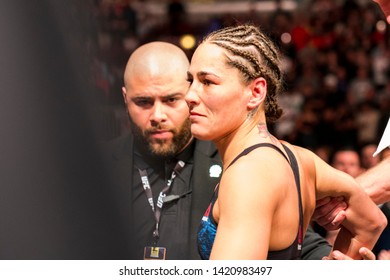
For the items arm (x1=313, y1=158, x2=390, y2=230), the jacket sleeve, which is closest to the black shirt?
the jacket sleeve

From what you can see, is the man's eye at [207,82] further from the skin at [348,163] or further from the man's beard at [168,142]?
the skin at [348,163]

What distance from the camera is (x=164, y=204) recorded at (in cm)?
323

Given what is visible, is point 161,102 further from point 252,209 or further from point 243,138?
point 252,209

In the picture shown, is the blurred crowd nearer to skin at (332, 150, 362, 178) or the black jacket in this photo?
skin at (332, 150, 362, 178)

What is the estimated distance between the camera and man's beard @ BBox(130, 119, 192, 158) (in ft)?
10.7

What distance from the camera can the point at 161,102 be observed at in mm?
3254

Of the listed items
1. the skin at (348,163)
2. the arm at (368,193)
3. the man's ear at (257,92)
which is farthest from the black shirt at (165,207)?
the skin at (348,163)

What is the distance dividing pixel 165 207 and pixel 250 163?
1020mm

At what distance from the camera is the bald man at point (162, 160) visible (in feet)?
10.4

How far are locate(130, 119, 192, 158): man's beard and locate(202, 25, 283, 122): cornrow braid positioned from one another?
2.26 ft

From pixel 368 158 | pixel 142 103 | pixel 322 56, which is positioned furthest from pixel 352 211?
pixel 322 56

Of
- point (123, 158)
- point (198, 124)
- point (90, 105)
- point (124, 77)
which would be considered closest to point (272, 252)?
point (198, 124)

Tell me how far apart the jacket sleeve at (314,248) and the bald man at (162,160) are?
476 mm
